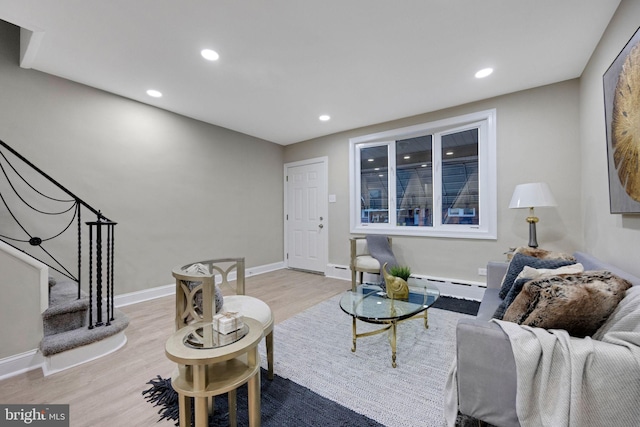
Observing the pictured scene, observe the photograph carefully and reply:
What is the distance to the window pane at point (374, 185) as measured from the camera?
424 cm

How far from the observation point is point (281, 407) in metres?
1.53

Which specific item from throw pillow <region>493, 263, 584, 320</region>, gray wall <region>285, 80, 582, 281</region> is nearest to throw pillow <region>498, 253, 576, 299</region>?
throw pillow <region>493, 263, 584, 320</region>

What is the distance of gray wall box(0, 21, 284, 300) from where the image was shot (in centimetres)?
261

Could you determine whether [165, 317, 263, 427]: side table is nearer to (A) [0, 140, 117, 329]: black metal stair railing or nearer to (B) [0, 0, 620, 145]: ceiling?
(A) [0, 140, 117, 329]: black metal stair railing

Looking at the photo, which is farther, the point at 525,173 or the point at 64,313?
the point at 525,173

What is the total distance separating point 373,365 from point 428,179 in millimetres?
2751

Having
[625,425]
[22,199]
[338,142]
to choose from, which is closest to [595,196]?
[625,425]

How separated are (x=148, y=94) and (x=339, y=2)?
99.3 inches

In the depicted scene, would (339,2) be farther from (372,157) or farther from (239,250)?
(239,250)

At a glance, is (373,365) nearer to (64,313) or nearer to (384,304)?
(384,304)

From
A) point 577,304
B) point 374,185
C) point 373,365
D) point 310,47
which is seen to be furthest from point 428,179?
point 577,304

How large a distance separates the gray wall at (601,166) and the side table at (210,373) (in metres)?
2.34

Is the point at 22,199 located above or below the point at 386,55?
below

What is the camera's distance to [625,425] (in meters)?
0.91
